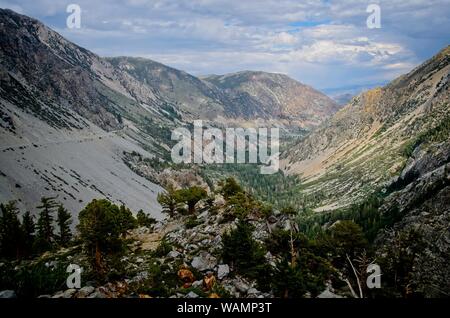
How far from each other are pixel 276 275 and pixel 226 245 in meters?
9.46

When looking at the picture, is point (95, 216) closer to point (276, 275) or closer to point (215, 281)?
point (215, 281)

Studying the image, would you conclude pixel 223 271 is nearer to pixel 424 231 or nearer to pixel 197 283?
pixel 197 283

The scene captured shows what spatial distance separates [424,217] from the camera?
92.4 meters

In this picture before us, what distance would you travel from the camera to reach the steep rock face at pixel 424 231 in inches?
2199

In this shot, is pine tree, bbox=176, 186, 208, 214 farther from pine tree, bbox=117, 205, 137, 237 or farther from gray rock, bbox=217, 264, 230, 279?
gray rock, bbox=217, 264, 230, 279

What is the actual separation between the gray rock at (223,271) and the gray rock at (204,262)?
1.70 m

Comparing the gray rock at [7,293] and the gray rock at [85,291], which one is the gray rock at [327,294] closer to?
the gray rock at [85,291]

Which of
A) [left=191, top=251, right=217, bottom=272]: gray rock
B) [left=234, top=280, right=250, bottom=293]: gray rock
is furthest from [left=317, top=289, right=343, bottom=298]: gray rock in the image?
[left=191, top=251, right=217, bottom=272]: gray rock

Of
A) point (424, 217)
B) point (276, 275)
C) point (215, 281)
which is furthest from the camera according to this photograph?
point (424, 217)

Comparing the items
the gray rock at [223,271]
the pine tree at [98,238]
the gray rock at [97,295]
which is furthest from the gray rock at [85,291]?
the gray rock at [223,271]

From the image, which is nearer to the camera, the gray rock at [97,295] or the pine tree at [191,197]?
the gray rock at [97,295]

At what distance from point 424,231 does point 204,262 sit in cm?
6116
